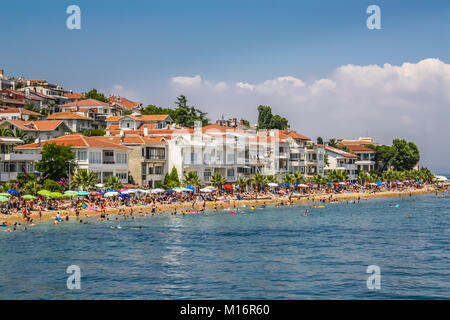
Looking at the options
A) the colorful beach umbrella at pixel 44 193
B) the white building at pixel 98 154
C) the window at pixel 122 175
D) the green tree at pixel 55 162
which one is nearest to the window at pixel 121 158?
the white building at pixel 98 154

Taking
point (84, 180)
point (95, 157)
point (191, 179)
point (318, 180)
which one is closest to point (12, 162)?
point (84, 180)

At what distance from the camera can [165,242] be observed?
41.7 m

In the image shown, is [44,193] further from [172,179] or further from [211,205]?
[211,205]

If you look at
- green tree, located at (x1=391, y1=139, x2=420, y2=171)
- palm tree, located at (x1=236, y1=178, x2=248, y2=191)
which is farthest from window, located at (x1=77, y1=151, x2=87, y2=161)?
green tree, located at (x1=391, y1=139, x2=420, y2=171)

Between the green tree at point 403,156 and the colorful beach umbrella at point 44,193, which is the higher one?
the green tree at point 403,156

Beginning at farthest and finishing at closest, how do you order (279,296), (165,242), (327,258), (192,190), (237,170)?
(237,170), (192,190), (165,242), (327,258), (279,296)

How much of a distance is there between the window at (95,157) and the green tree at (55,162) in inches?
153

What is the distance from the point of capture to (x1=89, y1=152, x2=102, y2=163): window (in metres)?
65.4

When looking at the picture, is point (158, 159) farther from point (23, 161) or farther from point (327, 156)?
point (327, 156)

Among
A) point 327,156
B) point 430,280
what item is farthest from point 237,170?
point 430,280

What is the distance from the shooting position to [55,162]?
6038cm

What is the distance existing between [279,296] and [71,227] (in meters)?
28.3

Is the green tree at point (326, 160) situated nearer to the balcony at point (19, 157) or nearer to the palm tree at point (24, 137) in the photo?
the palm tree at point (24, 137)

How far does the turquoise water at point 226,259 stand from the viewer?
85.1 feet
